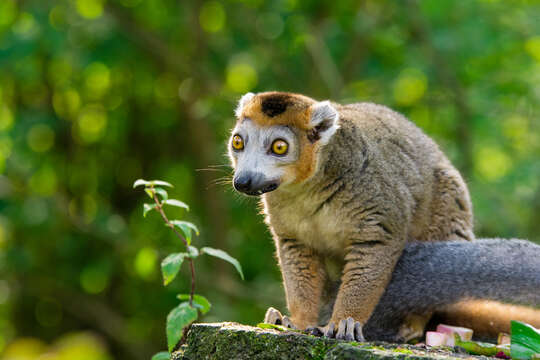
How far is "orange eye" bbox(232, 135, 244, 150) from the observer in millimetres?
4520

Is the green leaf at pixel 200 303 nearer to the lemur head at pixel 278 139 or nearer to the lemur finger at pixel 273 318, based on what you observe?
the lemur finger at pixel 273 318

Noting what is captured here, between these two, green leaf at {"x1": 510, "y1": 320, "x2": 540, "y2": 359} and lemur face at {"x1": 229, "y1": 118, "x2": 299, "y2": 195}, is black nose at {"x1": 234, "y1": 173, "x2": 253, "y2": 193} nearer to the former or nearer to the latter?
lemur face at {"x1": 229, "y1": 118, "x2": 299, "y2": 195}

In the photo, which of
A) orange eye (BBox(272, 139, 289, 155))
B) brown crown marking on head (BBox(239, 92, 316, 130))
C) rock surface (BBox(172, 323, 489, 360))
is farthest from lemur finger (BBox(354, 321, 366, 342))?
brown crown marking on head (BBox(239, 92, 316, 130))

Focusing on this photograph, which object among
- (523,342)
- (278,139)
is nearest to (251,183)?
(278,139)

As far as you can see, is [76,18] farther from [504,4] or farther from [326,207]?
[326,207]

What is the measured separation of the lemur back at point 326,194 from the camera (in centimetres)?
429

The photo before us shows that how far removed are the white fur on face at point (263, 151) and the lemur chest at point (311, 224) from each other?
28 centimetres

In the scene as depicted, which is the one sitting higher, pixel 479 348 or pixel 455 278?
pixel 455 278

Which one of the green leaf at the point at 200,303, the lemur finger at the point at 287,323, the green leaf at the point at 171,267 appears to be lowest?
the lemur finger at the point at 287,323

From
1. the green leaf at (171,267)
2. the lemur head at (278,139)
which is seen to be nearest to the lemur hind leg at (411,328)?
the lemur head at (278,139)

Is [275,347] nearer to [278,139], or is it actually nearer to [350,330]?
[350,330]

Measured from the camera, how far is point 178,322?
396cm

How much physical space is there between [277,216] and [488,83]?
22.3 feet

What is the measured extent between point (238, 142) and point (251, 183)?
1.41ft
